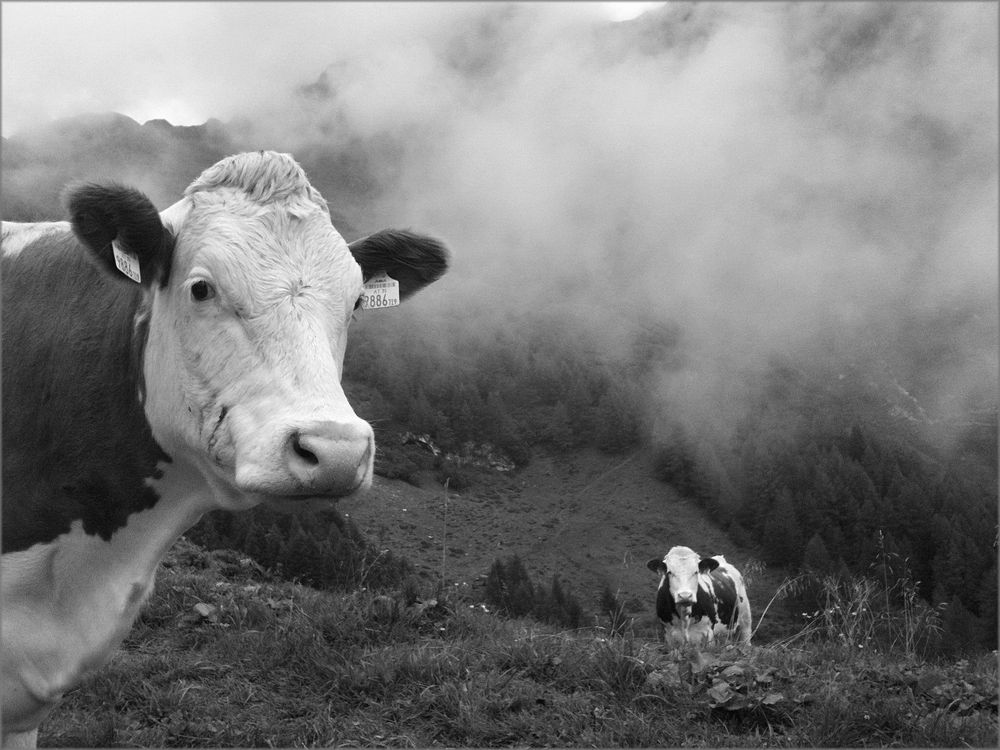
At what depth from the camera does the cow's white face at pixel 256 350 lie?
8.19 ft

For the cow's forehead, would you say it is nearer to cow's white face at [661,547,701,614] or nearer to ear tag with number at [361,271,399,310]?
cow's white face at [661,547,701,614]

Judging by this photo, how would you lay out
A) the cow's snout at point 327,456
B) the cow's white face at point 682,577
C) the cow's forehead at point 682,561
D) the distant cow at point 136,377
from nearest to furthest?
the cow's snout at point 327,456, the distant cow at point 136,377, the cow's white face at point 682,577, the cow's forehead at point 682,561

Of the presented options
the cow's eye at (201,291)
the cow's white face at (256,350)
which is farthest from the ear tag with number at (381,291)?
the cow's eye at (201,291)

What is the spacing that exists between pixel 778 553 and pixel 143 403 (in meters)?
69.3

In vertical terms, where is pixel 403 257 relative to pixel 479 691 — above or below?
above

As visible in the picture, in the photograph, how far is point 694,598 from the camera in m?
14.1

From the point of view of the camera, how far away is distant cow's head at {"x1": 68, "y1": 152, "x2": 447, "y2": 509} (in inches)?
98.9

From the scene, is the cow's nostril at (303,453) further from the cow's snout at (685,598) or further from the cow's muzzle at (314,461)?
the cow's snout at (685,598)

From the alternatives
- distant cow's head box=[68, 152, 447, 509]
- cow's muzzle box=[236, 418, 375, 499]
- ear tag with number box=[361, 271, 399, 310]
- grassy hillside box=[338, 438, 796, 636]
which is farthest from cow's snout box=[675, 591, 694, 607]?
grassy hillside box=[338, 438, 796, 636]

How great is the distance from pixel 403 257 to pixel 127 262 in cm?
135

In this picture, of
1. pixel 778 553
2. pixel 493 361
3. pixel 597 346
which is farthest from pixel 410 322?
pixel 778 553

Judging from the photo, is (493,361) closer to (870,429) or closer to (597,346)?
(597,346)

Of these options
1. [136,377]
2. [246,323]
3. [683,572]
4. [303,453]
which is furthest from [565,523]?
Result: [303,453]

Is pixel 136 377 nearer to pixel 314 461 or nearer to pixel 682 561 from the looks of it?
pixel 314 461
